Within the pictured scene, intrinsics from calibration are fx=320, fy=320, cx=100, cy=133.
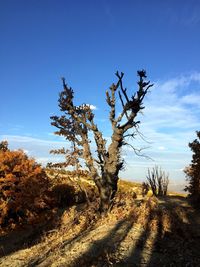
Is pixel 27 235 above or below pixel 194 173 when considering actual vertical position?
below

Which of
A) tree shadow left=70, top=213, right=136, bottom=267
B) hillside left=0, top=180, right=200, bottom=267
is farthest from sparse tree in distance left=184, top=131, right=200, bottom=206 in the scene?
tree shadow left=70, top=213, right=136, bottom=267

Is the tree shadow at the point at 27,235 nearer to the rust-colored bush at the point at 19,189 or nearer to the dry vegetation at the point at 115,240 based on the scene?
the dry vegetation at the point at 115,240

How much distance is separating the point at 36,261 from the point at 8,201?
5076 mm

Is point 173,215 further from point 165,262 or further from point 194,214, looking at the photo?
point 165,262

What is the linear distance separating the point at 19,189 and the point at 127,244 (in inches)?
292

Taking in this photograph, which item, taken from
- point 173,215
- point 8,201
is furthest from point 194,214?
point 8,201

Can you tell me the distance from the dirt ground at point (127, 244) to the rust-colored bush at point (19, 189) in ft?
4.72

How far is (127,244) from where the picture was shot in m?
10.8

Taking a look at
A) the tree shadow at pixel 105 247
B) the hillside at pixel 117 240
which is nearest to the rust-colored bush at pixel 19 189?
the hillside at pixel 117 240

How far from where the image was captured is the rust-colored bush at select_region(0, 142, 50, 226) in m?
15.5

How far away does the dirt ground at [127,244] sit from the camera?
9.53 metres

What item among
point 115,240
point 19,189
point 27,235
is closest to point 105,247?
point 115,240

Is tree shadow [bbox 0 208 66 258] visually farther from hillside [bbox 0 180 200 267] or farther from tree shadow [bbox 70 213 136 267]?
tree shadow [bbox 70 213 136 267]

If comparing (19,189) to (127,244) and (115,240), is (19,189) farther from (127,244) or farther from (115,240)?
(127,244)
